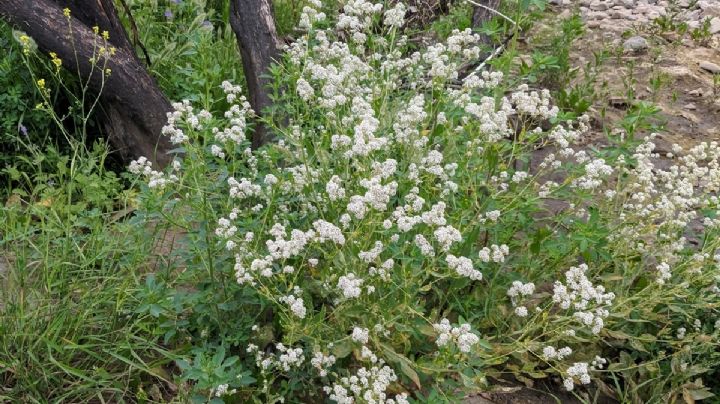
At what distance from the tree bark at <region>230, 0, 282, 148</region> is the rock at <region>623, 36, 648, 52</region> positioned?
3.55 meters

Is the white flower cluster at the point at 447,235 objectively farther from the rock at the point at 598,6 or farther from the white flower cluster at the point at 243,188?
the rock at the point at 598,6

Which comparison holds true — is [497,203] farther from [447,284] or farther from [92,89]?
[92,89]

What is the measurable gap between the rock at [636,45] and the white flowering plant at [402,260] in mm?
3350

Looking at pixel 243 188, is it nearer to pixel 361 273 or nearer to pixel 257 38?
pixel 361 273

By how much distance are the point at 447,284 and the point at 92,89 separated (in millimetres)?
2475

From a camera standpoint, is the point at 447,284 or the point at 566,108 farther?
the point at 566,108

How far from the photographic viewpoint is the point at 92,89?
14.4 ft

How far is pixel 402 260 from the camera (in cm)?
272

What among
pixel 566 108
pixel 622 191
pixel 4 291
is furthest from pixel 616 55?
pixel 4 291

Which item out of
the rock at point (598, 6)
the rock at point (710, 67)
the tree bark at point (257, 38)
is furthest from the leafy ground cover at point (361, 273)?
the rock at point (598, 6)

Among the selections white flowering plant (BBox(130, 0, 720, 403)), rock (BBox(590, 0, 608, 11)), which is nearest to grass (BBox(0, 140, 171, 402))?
white flowering plant (BBox(130, 0, 720, 403))

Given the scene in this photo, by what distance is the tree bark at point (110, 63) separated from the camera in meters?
4.06

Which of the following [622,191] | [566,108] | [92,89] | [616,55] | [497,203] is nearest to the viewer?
[497,203]

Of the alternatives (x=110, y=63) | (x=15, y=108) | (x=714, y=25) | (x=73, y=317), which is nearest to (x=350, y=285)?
(x=73, y=317)
